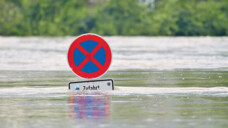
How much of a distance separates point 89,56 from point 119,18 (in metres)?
59.7

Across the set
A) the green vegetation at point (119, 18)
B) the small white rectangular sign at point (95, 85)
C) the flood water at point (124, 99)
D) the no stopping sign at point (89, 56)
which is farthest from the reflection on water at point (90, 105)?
the green vegetation at point (119, 18)

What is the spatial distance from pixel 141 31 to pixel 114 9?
4.17 meters

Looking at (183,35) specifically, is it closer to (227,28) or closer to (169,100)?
(227,28)

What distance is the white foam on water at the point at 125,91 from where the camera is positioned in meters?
15.3

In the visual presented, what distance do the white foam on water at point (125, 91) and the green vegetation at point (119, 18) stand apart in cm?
5533

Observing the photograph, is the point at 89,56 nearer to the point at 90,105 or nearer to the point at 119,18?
the point at 90,105

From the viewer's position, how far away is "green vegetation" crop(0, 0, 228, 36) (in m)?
72.8

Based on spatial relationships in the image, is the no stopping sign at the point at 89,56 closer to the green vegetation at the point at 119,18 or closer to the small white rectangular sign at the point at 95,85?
the small white rectangular sign at the point at 95,85

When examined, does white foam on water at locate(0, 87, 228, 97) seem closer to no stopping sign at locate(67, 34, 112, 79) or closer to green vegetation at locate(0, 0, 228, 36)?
no stopping sign at locate(67, 34, 112, 79)

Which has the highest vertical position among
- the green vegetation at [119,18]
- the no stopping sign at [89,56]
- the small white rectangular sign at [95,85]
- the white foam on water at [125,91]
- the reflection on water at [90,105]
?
the green vegetation at [119,18]

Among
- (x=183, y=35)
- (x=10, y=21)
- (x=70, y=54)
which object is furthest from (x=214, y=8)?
(x=70, y=54)

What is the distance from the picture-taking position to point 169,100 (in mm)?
13812

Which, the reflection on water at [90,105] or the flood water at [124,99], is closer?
the flood water at [124,99]

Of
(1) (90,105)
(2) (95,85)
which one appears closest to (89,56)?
(2) (95,85)
